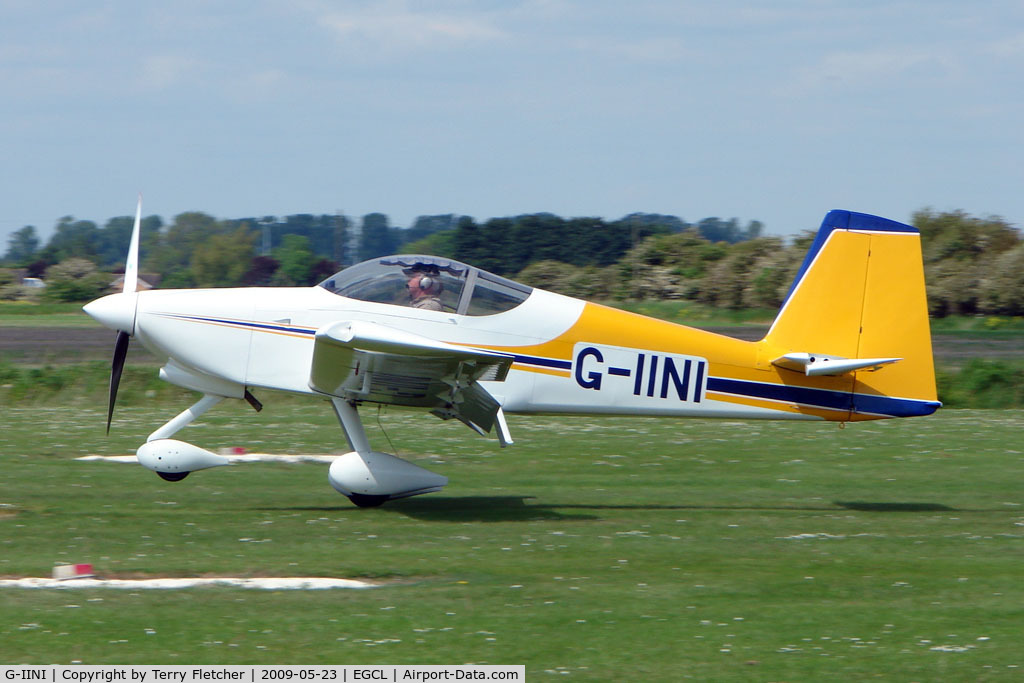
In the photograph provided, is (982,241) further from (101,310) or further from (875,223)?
(101,310)

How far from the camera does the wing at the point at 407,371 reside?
796cm

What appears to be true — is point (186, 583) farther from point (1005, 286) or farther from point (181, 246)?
point (181, 246)

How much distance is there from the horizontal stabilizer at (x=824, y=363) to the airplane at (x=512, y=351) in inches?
0.5

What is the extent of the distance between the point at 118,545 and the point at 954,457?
31.7ft

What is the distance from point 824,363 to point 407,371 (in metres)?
3.70

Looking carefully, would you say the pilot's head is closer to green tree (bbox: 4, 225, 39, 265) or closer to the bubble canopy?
the bubble canopy

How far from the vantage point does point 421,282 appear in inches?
354

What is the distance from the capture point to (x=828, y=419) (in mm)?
9562

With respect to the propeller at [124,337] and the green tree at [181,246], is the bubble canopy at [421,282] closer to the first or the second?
the propeller at [124,337]

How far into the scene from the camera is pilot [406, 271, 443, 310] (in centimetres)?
896

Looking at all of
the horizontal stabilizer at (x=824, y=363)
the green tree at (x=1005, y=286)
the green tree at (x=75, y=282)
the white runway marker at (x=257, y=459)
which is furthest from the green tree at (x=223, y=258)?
the horizontal stabilizer at (x=824, y=363)

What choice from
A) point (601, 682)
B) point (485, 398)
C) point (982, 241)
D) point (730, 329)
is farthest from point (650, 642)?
point (982, 241)

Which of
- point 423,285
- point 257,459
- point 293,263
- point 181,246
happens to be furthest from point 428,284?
point 181,246

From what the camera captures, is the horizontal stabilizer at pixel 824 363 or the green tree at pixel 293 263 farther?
the green tree at pixel 293 263
